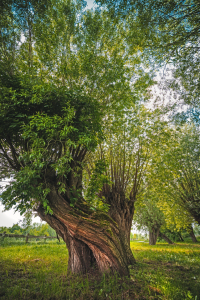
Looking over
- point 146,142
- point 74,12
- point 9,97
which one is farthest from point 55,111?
point 146,142

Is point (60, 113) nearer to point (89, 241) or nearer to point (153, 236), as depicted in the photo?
point (89, 241)

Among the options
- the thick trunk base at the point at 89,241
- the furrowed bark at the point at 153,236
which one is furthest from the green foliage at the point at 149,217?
the thick trunk base at the point at 89,241

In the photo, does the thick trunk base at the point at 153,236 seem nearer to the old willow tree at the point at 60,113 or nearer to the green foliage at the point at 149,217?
the green foliage at the point at 149,217

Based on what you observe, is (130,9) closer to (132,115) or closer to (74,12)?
(74,12)

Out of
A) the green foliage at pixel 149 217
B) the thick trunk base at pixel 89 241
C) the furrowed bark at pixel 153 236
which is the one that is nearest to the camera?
the thick trunk base at pixel 89 241

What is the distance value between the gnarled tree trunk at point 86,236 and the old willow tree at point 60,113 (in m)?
0.03

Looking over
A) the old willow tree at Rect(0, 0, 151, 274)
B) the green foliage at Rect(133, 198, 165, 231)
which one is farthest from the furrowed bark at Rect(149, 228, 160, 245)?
the old willow tree at Rect(0, 0, 151, 274)

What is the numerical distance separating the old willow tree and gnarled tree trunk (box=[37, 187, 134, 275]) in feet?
0.10

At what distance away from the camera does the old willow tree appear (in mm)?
4590

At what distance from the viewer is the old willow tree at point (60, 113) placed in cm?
459

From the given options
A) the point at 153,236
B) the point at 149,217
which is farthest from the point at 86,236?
the point at 153,236

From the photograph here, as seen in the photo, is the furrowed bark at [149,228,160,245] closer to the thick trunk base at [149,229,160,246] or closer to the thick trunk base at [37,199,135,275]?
the thick trunk base at [149,229,160,246]

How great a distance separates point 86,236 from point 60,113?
4.39 metres

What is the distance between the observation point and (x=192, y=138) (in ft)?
38.9
